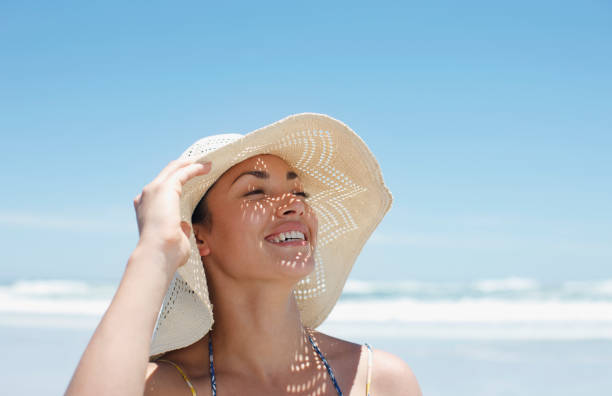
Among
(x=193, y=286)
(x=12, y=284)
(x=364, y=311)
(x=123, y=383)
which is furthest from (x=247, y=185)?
(x=12, y=284)

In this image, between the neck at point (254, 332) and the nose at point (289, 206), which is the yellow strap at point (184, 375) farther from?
the nose at point (289, 206)

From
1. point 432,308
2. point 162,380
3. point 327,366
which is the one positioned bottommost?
point 162,380

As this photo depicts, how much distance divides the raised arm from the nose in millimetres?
533

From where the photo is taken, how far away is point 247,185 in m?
2.51

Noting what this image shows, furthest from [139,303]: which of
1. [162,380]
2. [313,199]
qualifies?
[313,199]

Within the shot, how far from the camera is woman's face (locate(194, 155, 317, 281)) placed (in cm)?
239

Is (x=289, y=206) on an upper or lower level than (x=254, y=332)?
upper

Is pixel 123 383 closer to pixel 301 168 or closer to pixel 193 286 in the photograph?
pixel 193 286

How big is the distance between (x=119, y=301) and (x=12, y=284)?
825 inches

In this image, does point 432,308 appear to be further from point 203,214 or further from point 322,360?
point 203,214

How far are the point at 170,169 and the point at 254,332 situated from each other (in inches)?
33.1

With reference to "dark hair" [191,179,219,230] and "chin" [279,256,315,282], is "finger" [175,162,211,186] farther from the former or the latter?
"chin" [279,256,315,282]

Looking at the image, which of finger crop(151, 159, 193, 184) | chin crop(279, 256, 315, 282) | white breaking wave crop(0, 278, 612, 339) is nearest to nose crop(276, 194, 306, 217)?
chin crop(279, 256, 315, 282)

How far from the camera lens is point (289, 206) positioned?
2.48 meters
